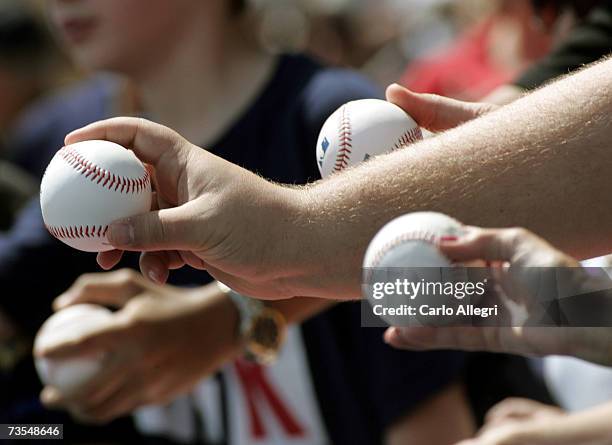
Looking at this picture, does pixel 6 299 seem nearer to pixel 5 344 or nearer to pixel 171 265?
pixel 5 344

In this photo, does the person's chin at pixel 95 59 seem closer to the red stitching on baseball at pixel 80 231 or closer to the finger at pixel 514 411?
the red stitching on baseball at pixel 80 231

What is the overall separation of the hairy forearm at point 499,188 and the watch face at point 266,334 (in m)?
0.77

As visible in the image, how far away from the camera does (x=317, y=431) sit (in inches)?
112

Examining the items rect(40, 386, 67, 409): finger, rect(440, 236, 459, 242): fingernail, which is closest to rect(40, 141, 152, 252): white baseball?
rect(440, 236, 459, 242): fingernail

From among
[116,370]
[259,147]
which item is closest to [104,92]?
[259,147]

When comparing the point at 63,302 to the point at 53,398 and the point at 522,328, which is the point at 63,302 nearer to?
the point at 53,398

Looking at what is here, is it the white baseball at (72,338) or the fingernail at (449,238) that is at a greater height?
the white baseball at (72,338)

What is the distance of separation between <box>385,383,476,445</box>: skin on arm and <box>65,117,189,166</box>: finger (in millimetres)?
1236

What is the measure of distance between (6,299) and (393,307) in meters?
1.78

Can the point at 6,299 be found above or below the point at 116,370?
above

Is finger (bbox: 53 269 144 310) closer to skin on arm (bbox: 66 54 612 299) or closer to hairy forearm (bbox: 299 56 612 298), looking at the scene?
skin on arm (bbox: 66 54 612 299)

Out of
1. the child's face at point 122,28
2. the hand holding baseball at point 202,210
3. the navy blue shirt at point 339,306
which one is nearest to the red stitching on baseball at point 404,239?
the hand holding baseball at point 202,210

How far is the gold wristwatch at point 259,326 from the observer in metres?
2.56

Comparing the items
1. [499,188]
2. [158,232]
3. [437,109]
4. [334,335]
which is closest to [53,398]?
[334,335]
